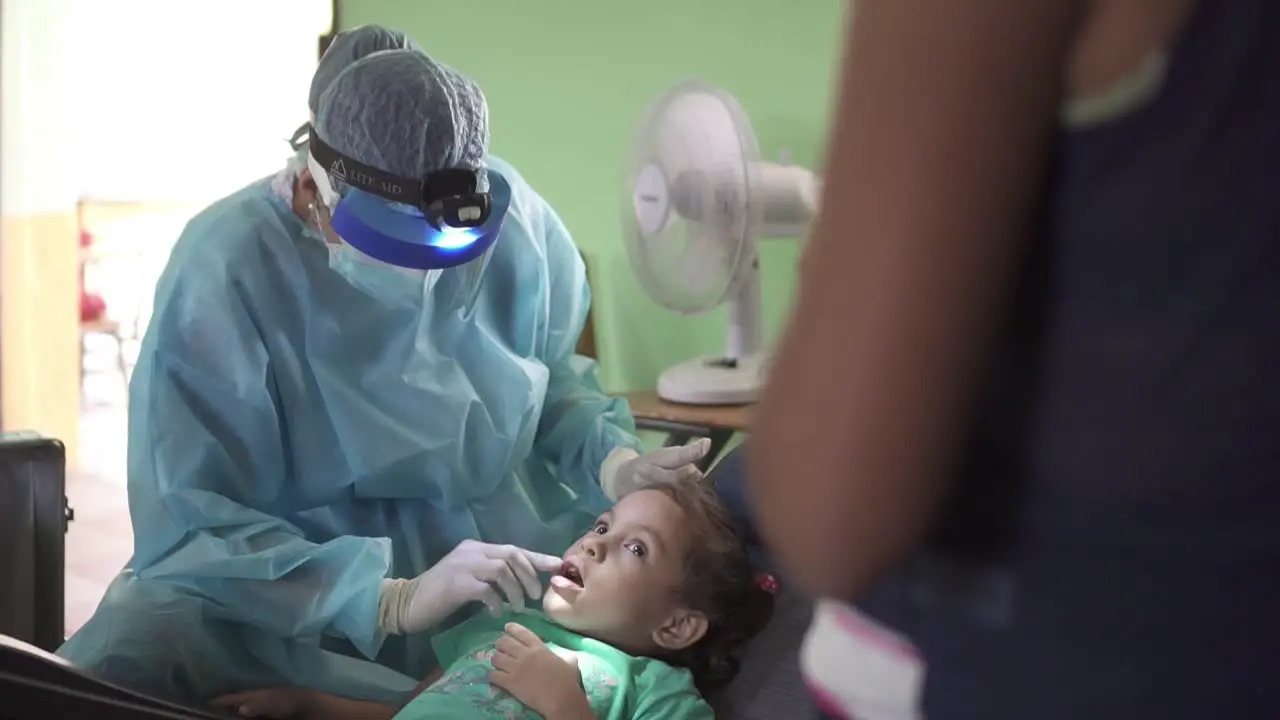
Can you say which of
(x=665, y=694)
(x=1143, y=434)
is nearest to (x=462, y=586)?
(x=665, y=694)

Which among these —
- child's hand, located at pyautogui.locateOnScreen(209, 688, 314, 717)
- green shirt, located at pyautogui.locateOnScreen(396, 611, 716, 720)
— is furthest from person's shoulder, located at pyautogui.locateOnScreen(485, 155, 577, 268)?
child's hand, located at pyautogui.locateOnScreen(209, 688, 314, 717)

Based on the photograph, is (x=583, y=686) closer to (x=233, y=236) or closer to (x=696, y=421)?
(x=696, y=421)

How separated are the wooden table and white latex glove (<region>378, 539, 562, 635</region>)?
0.41m

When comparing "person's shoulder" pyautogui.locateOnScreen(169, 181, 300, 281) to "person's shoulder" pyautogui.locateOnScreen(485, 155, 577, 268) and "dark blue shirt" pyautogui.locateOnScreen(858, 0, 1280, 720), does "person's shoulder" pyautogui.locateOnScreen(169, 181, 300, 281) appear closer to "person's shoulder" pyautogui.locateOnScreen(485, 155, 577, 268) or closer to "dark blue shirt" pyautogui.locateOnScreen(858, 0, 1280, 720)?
"person's shoulder" pyautogui.locateOnScreen(485, 155, 577, 268)

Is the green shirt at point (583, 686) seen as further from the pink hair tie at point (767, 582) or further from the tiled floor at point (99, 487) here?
the tiled floor at point (99, 487)

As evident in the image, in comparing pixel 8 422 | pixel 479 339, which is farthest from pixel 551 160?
pixel 8 422

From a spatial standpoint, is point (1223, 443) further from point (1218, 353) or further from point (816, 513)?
point (816, 513)

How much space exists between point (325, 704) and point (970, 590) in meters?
1.18

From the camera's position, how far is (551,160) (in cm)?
255

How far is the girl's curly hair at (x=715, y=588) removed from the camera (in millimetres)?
1489

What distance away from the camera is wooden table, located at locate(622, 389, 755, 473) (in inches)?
72.9

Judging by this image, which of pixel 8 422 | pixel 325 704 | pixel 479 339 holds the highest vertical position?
pixel 479 339

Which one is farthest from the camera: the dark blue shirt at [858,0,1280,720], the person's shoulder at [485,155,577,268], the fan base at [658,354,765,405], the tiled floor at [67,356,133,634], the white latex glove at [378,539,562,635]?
the tiled floor at [67,356,133,634]

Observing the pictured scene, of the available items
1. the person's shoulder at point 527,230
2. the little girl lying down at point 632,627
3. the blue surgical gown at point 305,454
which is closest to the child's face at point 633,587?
the little girl lying down at point 632,627
